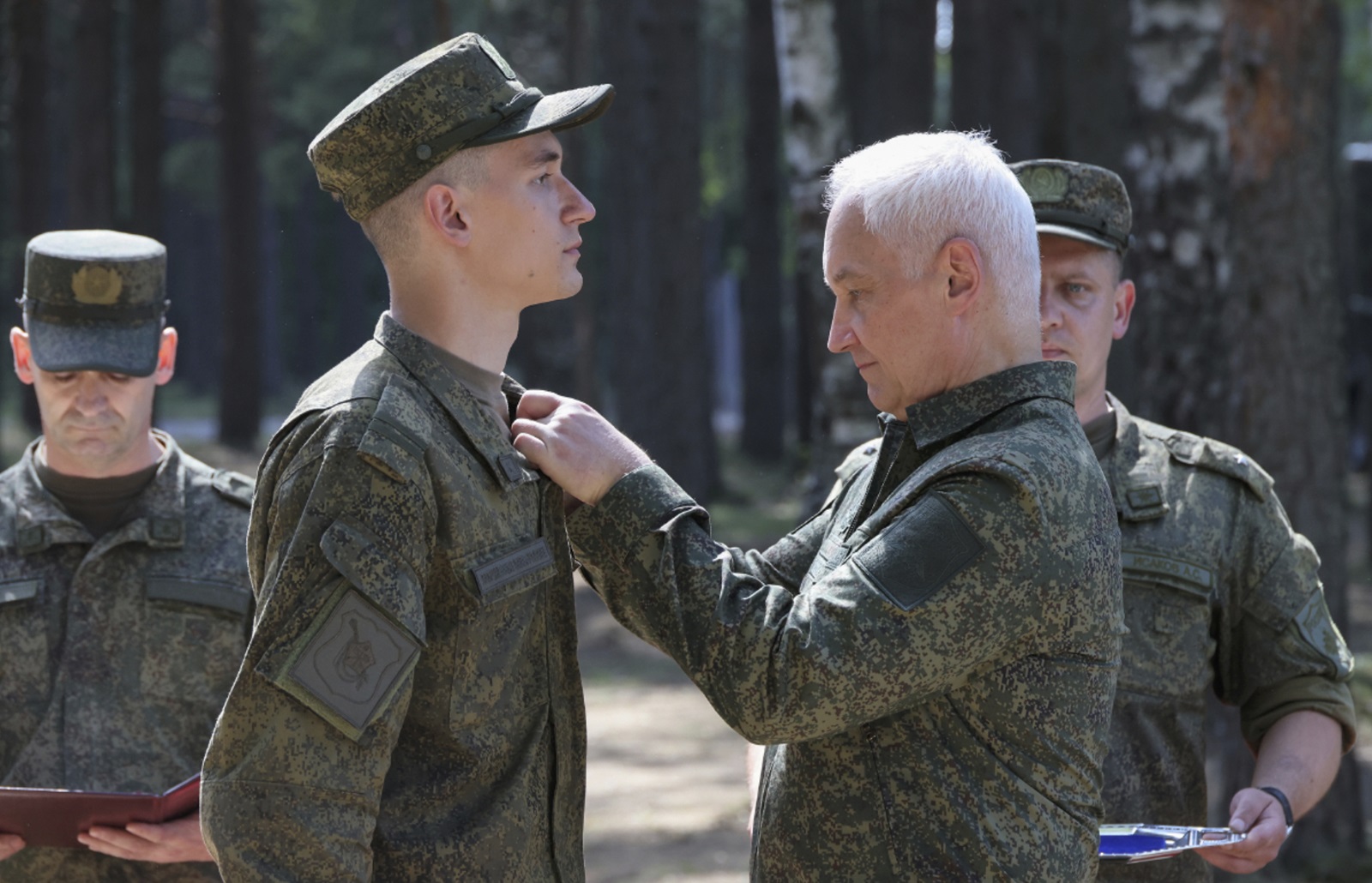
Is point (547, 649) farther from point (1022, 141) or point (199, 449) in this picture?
point (199, 449)

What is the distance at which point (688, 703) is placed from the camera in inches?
368

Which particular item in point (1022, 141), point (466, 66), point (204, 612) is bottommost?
point (1022, 141)

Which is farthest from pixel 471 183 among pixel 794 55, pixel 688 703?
pixel 794 55

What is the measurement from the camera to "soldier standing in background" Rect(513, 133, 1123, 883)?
2.36m

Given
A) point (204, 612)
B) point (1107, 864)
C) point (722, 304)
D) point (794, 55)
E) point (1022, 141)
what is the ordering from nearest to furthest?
point (1107, 864), point (204, 612), point (794, 55), point (1022, 141), point (722, 304)

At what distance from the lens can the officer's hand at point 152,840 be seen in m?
2.87

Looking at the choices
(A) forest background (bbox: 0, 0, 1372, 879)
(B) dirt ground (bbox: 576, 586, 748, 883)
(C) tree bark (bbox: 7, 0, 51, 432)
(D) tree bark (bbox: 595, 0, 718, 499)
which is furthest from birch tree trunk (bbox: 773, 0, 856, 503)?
(C) tree bark (bbox: 7, 0, 51, 432)

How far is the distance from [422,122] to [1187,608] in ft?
6.47

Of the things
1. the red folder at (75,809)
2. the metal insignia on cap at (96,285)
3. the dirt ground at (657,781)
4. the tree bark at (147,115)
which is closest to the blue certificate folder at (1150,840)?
the red folder at (75,809)

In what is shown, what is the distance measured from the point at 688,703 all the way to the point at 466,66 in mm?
7178

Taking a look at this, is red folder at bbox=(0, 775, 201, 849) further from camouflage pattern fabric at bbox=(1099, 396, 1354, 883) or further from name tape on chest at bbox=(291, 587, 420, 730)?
camouflage pattern fabric at bbox=(1099, 396, 1354, 883)

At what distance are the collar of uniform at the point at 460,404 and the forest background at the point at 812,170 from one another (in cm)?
444

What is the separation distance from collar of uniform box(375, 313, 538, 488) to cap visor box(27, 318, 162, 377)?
122 cm

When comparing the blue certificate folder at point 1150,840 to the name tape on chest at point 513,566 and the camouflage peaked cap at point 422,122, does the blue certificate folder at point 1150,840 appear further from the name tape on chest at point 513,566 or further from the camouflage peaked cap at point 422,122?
the camouflage peaked cap at point 422,122
